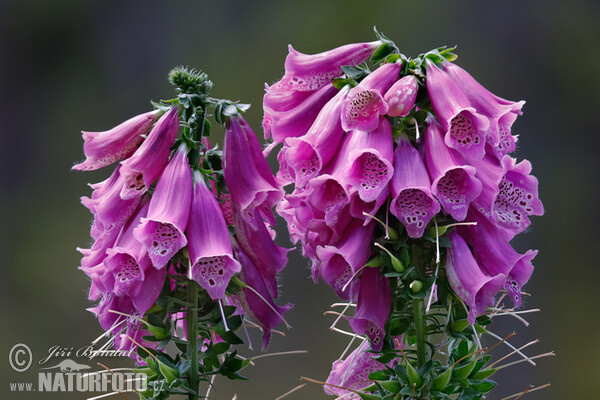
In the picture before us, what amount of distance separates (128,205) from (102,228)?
0.06 m

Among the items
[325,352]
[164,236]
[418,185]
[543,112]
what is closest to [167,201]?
[164,236]

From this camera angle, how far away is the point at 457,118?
103 centimetres

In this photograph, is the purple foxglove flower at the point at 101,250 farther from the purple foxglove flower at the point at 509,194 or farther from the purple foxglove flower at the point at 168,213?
the purple foxglove flower at the point at 509,194

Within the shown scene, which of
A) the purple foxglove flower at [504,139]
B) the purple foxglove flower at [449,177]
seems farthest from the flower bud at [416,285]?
the purple foxglove flower at [504,139]

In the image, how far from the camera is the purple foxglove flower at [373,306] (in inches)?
41.3

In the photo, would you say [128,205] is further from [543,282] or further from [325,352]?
[543,282]

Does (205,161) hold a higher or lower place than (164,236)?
higher

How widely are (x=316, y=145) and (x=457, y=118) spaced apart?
0.65ft

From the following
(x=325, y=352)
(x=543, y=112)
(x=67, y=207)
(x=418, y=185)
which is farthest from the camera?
(x=67, y=207)

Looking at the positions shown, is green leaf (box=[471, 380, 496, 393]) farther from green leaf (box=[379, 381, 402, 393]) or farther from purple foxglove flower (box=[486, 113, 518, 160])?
purple foxglove flower (box=[486, 113, 518, 160])

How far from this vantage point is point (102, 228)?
1126 millimetres

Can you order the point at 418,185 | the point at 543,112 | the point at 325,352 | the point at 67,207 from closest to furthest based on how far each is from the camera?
1. the point at 418,185
2. the point at 325,352
3. the point at 543,112
4. the point at 67,207

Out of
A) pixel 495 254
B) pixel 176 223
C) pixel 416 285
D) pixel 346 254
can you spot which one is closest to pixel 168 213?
pixel 176 223

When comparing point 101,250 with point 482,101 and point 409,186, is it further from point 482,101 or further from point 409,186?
point 482,101
